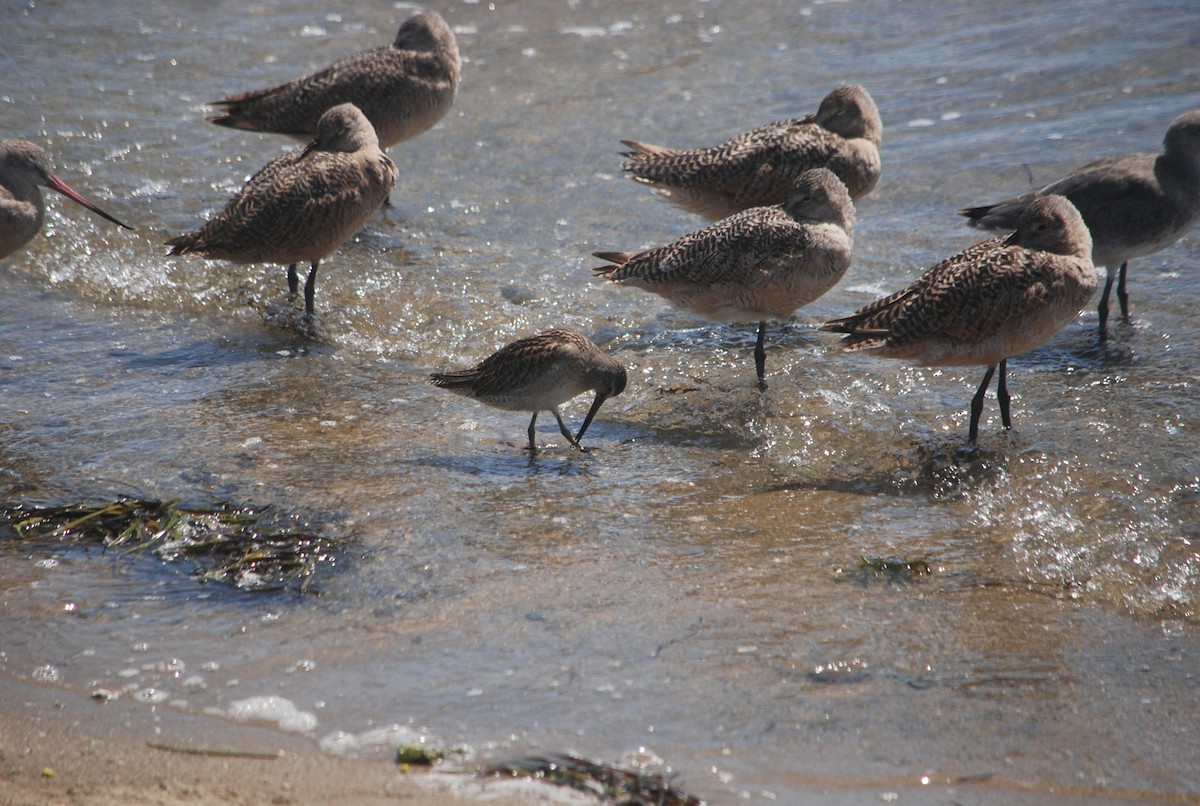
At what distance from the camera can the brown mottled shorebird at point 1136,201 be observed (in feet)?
20.9

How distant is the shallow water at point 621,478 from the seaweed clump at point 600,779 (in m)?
0.06

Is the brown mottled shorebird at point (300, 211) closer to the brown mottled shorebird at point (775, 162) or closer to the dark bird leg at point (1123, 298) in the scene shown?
the brown mottled shorebird at point (775, 162)

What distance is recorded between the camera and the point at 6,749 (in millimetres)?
2939

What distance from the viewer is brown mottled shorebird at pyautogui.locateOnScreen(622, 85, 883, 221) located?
6.98 m

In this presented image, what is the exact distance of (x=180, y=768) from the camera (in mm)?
2873

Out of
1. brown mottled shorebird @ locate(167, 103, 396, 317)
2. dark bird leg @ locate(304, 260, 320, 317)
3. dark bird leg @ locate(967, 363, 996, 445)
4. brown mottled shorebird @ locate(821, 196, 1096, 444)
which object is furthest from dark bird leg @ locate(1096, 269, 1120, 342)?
dark bird leg @ locate(304, 260, 320, 317)

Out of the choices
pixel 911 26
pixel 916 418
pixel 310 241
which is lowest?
pixel 916 418

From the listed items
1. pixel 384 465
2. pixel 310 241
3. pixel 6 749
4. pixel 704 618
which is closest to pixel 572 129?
pixel 310 241

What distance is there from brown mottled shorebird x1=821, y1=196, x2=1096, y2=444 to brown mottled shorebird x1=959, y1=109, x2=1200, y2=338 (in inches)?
47.6

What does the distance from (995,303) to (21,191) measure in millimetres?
5018

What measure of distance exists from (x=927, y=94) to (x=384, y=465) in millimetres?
6933

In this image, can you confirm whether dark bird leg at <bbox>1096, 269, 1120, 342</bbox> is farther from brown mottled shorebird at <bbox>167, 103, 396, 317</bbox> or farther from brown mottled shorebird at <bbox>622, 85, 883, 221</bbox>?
brown mottled shorebird at <bbox>167, 103, 396, 317</bbox>

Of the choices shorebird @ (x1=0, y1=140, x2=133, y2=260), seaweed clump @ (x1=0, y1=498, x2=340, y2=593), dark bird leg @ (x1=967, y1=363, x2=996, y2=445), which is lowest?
dark bird leg @ (x1=967, y1=363, x2=996, y2=445)

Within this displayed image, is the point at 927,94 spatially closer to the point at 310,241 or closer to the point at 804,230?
the point at 804,230
